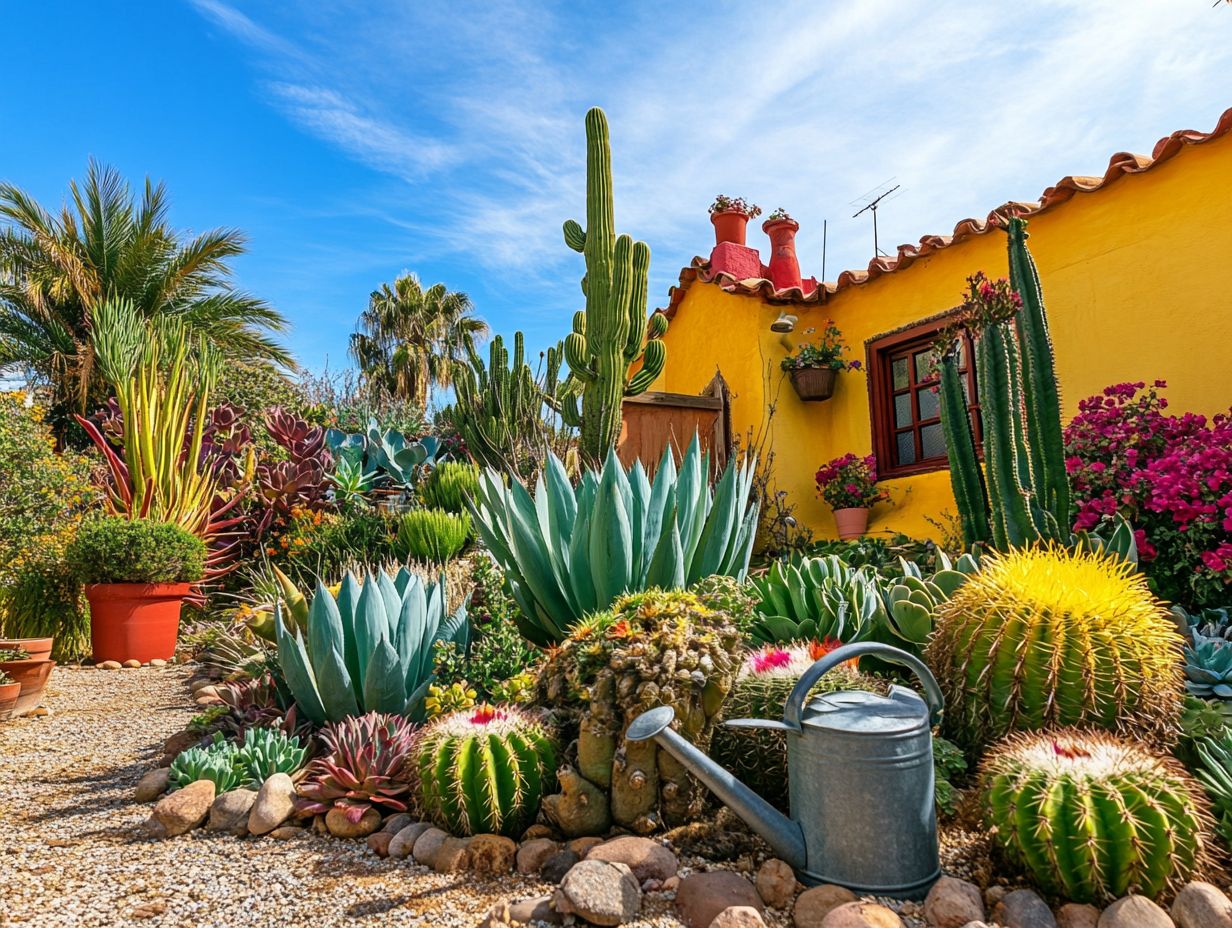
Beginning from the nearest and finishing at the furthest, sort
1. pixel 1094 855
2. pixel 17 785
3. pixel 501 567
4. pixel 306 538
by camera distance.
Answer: pixel 1094 855
pixel 17 785
pixel 501 567
pixel 306 538

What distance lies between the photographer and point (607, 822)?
82.0 inches

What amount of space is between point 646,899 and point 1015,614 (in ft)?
4.07

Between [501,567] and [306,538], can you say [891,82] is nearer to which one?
[501,567]

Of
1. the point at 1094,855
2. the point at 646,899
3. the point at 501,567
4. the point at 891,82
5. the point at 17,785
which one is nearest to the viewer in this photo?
the point at 1094,855

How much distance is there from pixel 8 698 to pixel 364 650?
2.51 meters

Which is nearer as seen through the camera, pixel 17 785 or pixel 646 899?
pixel 646 899

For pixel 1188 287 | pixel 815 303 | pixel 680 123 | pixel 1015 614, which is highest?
pixel 680 123

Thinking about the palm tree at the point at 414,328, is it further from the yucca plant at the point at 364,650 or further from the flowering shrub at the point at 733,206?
the yucca plant at the point at 364,650

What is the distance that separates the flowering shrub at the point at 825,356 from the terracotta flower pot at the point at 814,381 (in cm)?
4

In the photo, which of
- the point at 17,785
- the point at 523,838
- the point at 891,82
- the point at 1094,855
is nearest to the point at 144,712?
the point at 17,785

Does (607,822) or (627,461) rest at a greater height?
(627,461)

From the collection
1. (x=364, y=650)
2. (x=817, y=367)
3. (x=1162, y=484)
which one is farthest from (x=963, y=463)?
(x=364, y=650)

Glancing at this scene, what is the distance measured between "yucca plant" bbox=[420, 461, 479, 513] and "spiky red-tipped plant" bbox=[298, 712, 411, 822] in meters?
4.66

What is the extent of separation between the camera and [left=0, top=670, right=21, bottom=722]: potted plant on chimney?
389cm
